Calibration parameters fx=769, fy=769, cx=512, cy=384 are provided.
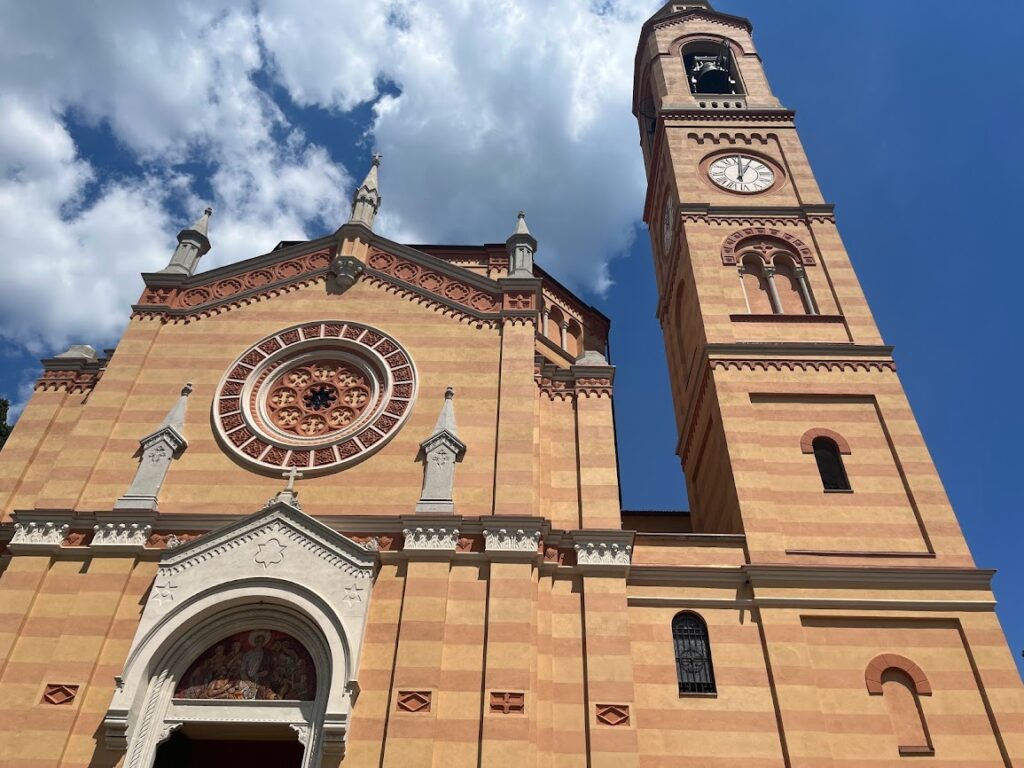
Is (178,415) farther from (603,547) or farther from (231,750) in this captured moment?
(603,547)

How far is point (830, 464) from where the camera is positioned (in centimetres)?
1862

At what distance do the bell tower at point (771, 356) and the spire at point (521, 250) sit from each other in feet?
16.6

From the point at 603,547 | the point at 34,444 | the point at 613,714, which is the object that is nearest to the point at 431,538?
the point at 603,547

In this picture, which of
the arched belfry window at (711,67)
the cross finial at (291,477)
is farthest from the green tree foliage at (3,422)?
the arched belfry window at (711,67)

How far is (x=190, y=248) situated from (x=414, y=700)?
1459 cm

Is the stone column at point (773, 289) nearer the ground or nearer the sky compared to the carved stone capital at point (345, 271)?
nearer the sky

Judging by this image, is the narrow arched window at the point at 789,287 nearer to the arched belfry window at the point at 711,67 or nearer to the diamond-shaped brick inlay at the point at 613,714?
the arched belfry window at the point at 711,67

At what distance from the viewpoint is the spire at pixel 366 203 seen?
22.1 metres

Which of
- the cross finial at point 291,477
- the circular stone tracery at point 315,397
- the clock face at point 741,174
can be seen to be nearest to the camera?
the cross finial at point 291,477

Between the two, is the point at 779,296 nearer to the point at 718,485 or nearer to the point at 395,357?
the point at 718,485

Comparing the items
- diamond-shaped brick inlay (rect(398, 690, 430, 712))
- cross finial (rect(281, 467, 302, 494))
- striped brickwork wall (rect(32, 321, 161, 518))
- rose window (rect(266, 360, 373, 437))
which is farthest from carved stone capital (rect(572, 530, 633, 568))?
striped brickwork wall (rect(32, 321, 161, 518))

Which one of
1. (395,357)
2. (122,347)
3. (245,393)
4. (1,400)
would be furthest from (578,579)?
(1,400)

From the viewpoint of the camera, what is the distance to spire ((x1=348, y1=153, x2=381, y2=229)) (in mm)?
22141

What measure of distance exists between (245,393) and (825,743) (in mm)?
14309
